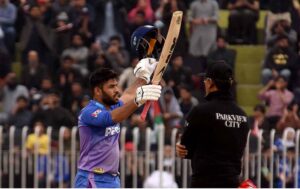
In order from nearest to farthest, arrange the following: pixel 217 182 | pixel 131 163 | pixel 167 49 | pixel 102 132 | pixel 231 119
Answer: pixel 217 182 → pixel 231 119 → pixel 167 49 → pixel 102 132 → pixel 131 163

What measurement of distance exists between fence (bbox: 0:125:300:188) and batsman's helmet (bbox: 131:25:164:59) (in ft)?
16.4

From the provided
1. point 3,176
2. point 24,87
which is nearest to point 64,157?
point 3,176

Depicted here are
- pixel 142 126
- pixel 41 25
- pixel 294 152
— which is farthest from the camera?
pixel 41 25

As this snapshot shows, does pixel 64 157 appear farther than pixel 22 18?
No

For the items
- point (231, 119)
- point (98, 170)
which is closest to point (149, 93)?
point (231, 119)

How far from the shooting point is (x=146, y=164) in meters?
17.2

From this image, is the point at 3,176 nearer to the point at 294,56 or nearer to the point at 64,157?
the point at 64,157

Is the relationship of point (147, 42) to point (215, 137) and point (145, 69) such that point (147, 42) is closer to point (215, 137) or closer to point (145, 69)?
point (145, 69)

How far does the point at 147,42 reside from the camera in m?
11.8

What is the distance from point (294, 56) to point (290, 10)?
1.49 meters

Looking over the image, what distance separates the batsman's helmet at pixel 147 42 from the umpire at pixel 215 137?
111 centimetres

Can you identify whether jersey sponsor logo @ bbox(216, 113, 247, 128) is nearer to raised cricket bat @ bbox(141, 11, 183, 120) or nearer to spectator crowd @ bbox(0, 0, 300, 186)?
raised cricket bat @ bbox(141, 11, 183, 120)

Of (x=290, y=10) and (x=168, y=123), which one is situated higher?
(x=290, y=10)

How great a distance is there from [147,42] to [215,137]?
60.1 inches
